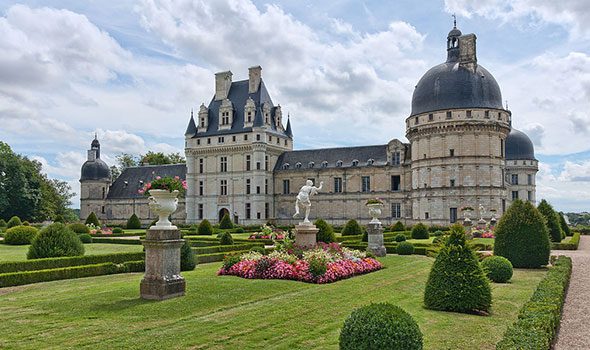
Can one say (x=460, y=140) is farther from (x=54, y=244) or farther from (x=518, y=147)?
(x=54, y=244)

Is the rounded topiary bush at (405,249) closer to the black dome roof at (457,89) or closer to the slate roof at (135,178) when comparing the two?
the black dome roof at (457,89)

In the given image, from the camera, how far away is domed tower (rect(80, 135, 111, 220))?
70.8m

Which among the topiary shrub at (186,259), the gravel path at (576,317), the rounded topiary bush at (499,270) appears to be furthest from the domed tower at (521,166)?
the topiary shrub at (186,259)

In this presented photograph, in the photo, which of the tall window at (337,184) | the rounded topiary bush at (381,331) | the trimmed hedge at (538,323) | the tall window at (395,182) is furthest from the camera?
the tall window at (337,184)

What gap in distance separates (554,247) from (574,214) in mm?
104543

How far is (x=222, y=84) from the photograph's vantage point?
62938mm

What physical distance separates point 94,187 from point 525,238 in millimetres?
63725

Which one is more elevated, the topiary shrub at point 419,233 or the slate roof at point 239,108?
the slate roof at point 239,108

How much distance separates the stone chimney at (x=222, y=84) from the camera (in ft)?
206

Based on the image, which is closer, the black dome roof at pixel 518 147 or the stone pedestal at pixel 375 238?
the stone pedestal at pixel 375 238

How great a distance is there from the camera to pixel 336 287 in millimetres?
13906

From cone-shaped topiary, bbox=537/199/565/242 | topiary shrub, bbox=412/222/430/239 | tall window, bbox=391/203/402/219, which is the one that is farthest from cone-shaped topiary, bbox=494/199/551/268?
tall window, bbox=391/203/402/219

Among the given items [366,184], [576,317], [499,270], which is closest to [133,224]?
[366,184]

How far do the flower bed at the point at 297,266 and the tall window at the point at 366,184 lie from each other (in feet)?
127
